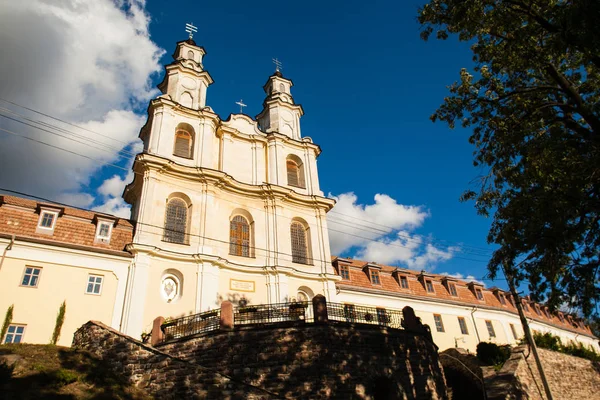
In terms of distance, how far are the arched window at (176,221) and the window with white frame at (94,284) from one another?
14.5ft

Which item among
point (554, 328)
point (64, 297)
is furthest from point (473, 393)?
point (554, 328)

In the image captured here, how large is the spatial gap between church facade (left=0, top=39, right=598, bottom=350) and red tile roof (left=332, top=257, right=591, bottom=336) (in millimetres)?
131

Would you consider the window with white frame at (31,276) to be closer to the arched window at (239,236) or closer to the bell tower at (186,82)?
the arched window at (239,236)

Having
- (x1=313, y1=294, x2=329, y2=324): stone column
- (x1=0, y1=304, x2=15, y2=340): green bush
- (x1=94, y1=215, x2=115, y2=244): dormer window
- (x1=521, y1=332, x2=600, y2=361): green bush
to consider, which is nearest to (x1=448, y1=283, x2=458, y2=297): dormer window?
(x1=521, y1=332, x2=600, y2=361): green bush

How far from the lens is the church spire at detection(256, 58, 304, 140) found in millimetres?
37188

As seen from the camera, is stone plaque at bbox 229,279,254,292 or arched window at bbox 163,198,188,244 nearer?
arched window at bbox 163,198,188,244

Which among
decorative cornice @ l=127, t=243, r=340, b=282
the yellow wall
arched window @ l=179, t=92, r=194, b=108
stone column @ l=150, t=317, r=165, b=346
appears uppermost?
arched window @ l=179, t=92, r=194, b=108

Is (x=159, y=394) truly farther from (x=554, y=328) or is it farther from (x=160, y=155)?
(x=554, y=328)

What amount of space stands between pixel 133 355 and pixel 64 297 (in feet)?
25.2

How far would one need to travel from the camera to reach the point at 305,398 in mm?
15773

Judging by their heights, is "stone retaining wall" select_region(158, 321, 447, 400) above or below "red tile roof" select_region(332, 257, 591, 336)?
below

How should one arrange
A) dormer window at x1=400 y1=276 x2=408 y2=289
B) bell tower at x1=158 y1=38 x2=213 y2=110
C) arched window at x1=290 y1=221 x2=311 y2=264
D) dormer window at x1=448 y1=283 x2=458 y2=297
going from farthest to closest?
dormer window at x1=448 y1=283 x2=458 y2=297 < dormer window at x1=400 y1=276 x2=408 y2=289 < bell tower at x1=158 y1=38 x2=213 y2=110 < arched window at x1=290 y1=221 x2=311 y2=264

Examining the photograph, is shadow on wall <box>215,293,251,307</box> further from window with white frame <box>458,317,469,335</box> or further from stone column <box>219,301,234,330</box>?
window with white frame <box>458,317,469,335</box>

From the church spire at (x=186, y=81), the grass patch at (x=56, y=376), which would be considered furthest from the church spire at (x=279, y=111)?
the grass patch at (x=56, y=376)
